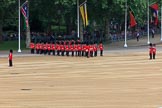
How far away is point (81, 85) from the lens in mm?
26156

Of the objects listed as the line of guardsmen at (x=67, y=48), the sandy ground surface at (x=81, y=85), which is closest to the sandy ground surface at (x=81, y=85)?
the sandy ground surface at (x=81, y=85)

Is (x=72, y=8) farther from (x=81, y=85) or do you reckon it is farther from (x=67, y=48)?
(x=81, y=85)

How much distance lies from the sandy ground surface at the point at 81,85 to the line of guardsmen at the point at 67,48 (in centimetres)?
604

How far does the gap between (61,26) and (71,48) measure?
53.8 m

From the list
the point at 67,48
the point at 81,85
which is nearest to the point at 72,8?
the point at 67,48

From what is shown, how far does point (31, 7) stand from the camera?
6975cm

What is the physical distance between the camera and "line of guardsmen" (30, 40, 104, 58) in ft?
159

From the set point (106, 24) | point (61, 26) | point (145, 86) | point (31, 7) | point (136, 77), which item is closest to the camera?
point (145, 86)

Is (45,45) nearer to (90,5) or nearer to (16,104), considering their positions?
(90,5)

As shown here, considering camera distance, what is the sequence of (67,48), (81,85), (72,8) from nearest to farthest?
1. (81,85)
2. (67,48)
3. (72,8)

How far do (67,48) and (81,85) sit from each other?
23983mm

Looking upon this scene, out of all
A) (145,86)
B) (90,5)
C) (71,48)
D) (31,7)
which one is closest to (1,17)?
(31,7)

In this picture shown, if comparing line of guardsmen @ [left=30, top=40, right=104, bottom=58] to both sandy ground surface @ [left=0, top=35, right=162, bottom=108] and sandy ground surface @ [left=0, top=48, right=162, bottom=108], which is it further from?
sandy ground surface @ [left=0, top=48, right=162, bottom=108]

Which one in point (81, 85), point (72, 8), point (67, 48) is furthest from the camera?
point (72, 8)
